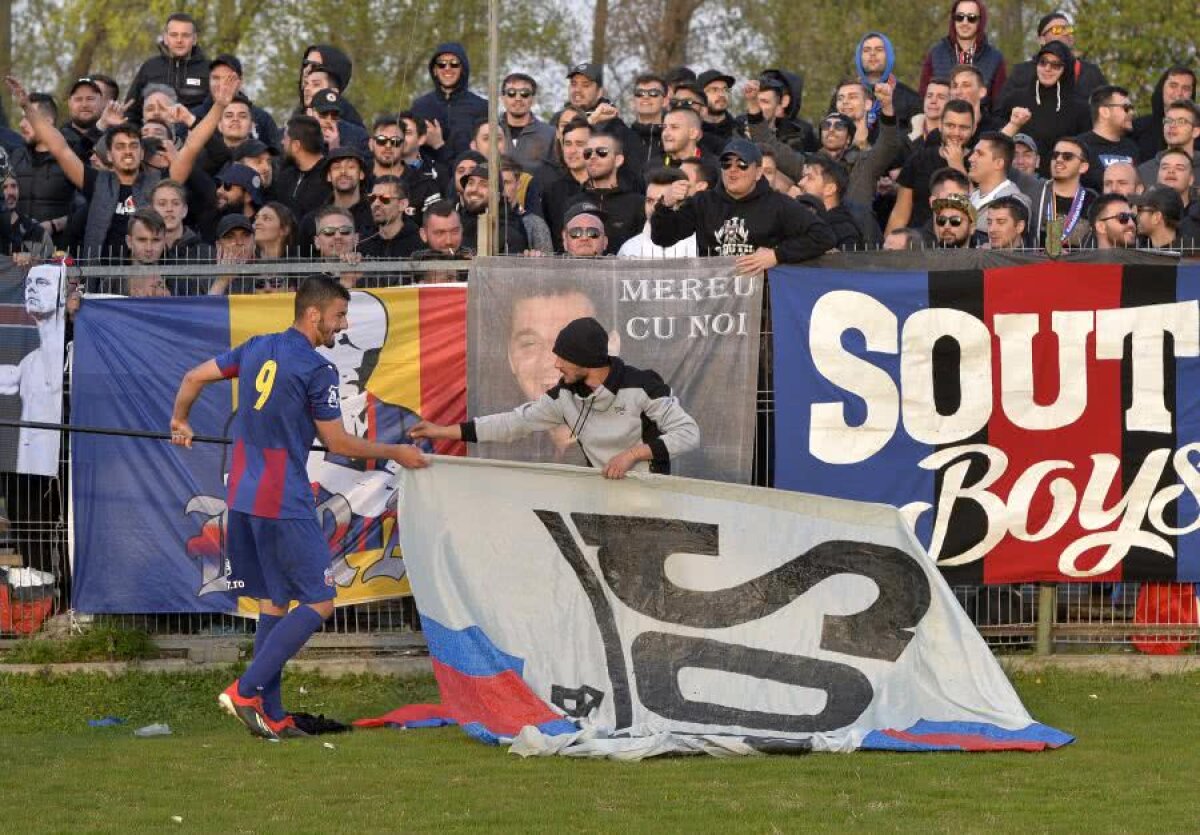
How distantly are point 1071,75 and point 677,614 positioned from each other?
24.7ft

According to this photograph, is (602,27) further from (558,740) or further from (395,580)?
(558,740)

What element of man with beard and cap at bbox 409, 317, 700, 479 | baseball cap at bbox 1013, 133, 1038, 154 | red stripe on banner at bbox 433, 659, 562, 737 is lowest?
red stripe on banner at bbox 433, 659, 562, 737

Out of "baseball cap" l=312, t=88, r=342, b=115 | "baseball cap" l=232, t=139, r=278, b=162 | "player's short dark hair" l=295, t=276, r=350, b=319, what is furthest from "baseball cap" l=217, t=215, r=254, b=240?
"player's short dark hair" l=295, t=276, r=350, b=319

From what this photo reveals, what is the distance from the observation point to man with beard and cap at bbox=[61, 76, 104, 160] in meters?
16.5

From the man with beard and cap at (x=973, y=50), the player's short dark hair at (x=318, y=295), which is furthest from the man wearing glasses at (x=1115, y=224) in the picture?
the player's short dark hair at (x=318, y=295)

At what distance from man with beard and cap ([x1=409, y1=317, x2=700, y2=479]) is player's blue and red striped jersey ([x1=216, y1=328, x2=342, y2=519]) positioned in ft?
2.02

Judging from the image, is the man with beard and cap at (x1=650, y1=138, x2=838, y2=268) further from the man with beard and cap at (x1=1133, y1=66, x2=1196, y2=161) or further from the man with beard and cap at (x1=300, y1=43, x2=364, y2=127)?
the man with beard and cap at (x1=300, y1=43, x2=364, y2=127)

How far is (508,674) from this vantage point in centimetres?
1074

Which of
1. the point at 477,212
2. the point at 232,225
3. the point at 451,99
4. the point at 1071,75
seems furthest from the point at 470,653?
the point at 1071,75

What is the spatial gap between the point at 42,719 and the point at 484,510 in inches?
105

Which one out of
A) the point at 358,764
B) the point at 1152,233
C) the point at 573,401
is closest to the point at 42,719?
the point at 358,764

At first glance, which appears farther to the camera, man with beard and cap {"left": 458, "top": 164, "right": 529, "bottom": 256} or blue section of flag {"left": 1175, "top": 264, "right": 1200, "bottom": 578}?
man with beard and cap {"left": 458, "top": 164, "right": 529, "bottom": 256}

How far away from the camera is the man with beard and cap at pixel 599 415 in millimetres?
10805

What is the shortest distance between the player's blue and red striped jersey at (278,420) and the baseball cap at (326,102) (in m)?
5.99
